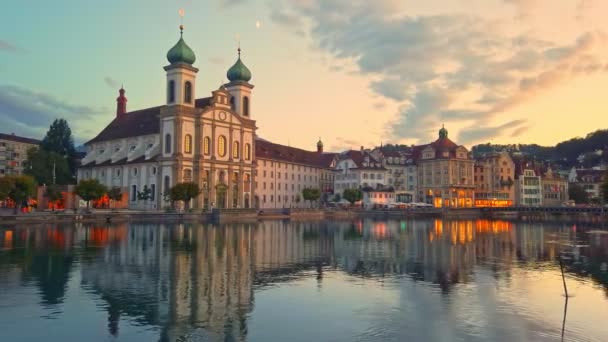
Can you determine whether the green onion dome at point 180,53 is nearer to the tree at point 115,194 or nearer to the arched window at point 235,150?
the arched window at point 235,150

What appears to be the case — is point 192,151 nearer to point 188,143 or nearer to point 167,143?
point 188,143

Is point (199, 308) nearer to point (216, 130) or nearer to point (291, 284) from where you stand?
point (291, 284)

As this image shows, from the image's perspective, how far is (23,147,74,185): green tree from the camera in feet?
334

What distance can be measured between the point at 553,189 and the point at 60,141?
124 metres

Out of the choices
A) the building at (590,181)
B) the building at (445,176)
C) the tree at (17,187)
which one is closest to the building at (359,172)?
the building at (445,176)

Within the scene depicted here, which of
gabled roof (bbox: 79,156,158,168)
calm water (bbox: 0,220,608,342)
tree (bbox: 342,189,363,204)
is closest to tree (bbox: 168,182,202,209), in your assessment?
gabled roof (bbox: 79,156,158,168)

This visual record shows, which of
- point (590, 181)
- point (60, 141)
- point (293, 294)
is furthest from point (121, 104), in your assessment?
point (590, 181)

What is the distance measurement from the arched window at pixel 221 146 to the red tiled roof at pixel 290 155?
1421cm

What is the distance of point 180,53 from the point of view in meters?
95.6

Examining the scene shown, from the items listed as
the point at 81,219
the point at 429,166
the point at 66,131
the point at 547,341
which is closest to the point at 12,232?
the point at 81,219

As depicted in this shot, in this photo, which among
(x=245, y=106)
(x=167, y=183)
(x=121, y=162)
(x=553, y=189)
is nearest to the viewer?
(x=167, y=183)

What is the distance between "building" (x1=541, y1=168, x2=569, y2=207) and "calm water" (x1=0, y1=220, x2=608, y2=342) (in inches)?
4669

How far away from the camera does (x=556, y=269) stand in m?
31.8

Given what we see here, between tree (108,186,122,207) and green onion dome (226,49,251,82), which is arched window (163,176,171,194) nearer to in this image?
tree (108,186,122,207)
